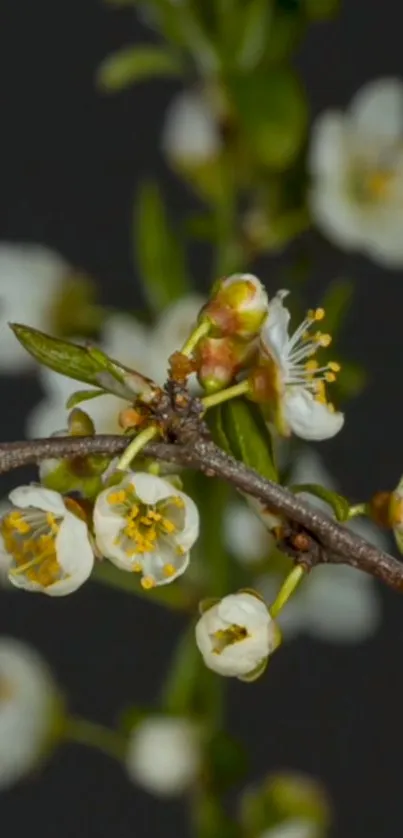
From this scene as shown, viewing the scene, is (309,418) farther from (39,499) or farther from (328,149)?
(328,149)

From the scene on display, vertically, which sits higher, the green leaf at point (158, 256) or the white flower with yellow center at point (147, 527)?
the green leaf at point (158, 256)

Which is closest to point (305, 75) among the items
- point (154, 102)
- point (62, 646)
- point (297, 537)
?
point (154, 102)

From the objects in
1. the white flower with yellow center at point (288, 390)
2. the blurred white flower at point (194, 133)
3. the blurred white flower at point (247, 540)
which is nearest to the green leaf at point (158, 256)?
the blurred white flower at point (194, 133)

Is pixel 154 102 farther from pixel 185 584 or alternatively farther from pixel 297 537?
pixel 297 537

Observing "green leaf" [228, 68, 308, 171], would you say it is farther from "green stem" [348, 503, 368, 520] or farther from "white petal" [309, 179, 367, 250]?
"green stem" [348, 503, 368, 520]

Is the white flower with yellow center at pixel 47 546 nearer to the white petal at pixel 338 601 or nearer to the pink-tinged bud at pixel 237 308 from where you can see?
the pink-tinged bud at pixel 237 308
